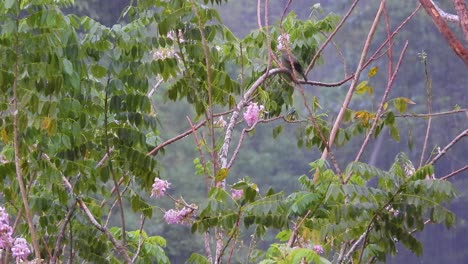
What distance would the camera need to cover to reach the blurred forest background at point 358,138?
241 inches

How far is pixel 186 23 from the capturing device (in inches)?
75.8

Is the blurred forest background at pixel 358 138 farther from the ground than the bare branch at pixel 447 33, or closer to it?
closer to it

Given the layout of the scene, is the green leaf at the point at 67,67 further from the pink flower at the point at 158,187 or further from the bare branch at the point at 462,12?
the bare branch at the point at 462,12

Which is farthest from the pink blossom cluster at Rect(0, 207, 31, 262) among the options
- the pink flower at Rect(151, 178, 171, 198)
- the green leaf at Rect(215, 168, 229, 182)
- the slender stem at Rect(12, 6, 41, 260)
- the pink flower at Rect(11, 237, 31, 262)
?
the green leaf at Rect(215, 168, 229, 182)

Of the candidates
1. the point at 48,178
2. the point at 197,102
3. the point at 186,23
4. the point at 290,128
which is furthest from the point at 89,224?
the point at 290,128

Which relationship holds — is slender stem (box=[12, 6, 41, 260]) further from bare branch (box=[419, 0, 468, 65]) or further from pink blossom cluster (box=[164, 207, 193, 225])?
bare branch (box=[419, 0, 468, 65])

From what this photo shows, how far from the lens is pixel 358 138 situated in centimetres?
626

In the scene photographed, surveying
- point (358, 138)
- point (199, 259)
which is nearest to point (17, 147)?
point (199, 259)

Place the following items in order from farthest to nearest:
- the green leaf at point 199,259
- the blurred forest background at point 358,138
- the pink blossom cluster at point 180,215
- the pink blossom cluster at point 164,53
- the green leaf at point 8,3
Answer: the blurred forest background at point 358,138
the pink blossom cluster at point 164,53
the pink blossom cluster at point 180,215
the green leaf at point 199,259
the green leaf at point 8,3

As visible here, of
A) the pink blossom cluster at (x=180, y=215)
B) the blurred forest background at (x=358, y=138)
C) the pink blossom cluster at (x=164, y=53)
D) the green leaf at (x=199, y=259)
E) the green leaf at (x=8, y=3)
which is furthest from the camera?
the blurred forest background at (x=358, y=138)

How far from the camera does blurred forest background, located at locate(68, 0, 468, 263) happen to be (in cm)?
612

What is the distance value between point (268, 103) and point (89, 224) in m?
0.56

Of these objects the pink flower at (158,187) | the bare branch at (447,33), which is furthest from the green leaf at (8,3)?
the bare branch at (447,33)

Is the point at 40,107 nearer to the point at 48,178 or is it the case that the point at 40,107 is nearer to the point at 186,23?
the point at 48,178
